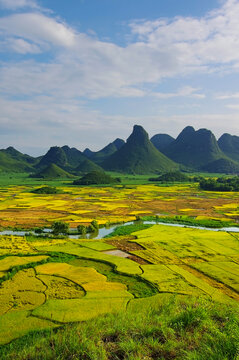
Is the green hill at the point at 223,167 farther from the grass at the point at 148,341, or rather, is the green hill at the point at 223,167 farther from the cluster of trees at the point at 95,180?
the grass at the point at 148,341

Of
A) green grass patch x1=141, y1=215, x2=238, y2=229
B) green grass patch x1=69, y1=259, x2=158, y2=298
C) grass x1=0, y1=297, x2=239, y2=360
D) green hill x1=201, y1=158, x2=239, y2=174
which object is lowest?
green grass patch x1=141, y1=215, x2=238, y2=229

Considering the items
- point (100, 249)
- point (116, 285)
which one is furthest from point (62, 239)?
point (116, 285)

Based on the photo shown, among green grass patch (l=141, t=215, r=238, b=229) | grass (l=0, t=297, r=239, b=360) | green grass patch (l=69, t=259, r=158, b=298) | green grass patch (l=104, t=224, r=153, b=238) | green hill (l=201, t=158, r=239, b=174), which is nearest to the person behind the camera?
grass (l=0, t=297, r=239, b=360)

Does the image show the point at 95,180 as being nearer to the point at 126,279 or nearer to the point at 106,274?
the point at 106,274

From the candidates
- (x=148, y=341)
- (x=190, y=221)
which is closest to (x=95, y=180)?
(x=190, y=221)

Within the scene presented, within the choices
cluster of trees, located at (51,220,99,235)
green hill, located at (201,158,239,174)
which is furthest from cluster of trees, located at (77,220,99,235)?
green hill, located at (201,158,239,174)

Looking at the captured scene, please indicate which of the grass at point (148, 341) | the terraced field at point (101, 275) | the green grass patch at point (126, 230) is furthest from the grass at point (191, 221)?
the grass at point (148, 341)

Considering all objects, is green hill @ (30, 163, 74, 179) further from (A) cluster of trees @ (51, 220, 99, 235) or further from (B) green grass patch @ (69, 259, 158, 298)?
(B) green grass patch @ (69, 259, 158, 298)

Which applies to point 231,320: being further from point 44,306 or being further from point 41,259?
point 41,259
